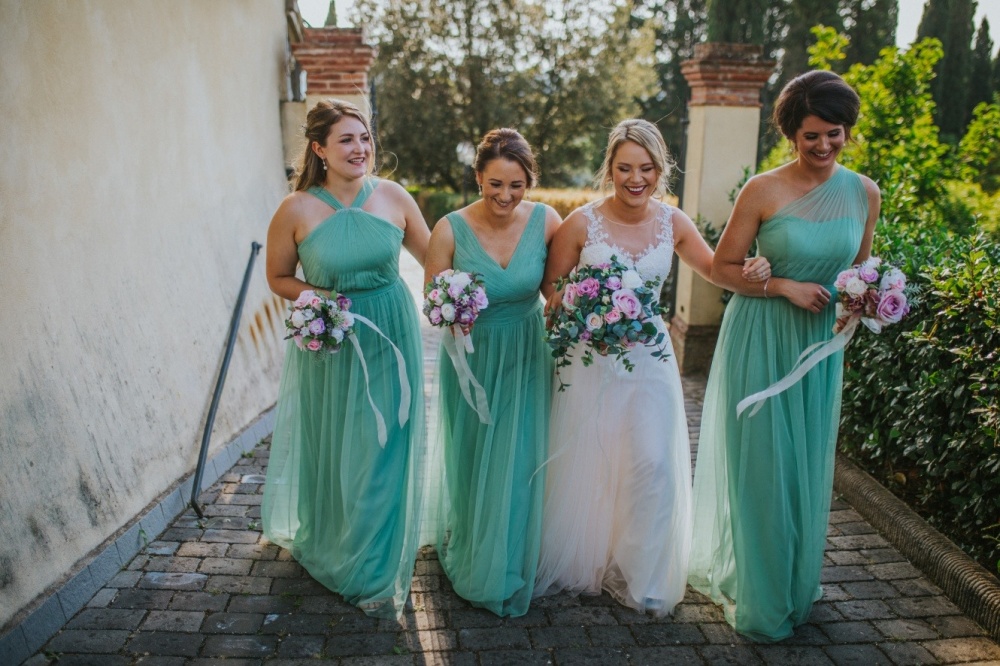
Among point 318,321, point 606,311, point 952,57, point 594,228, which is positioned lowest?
point 318,321

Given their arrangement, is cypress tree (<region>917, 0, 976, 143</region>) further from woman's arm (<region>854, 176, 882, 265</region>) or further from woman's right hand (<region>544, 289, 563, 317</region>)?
woman's right hand (<region>544, 289, 563, 317</region>)

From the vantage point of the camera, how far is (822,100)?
328cm

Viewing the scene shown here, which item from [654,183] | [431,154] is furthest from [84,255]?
[431,154]

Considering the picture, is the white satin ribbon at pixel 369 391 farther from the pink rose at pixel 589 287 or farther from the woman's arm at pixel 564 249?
the pink rose at pixel 589 287

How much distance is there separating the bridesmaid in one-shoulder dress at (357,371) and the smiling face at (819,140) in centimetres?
184

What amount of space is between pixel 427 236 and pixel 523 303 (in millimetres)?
635

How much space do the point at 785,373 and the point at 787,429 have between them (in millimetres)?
251

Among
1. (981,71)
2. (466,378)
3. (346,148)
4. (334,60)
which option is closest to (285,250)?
(346,148)

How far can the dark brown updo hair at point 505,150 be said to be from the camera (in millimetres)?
3535

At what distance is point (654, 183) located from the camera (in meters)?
3.68

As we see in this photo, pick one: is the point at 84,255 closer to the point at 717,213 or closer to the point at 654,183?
the point at 654,183

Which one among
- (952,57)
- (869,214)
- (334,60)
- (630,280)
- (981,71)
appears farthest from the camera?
(981,71)

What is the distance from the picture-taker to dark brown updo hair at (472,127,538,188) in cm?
354

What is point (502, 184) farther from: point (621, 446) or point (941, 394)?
point (941, 394)
